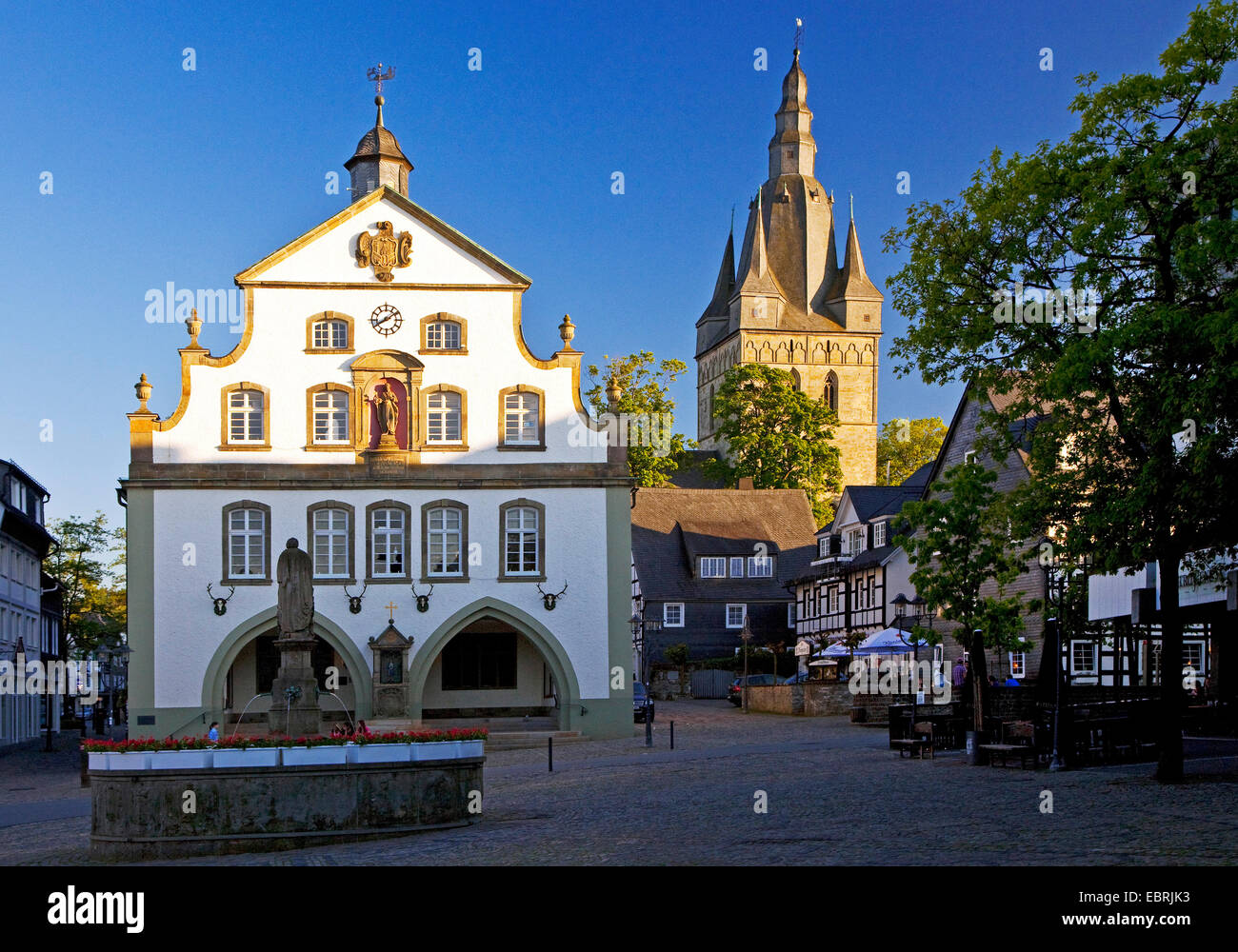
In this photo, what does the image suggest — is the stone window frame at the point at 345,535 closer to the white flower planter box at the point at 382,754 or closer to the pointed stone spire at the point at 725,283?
the white flower planter box at the point at 382,754

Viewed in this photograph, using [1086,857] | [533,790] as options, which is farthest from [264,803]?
[1086,857]

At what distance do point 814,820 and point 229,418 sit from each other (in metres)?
25.6

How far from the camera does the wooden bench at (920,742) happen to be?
89.7ft

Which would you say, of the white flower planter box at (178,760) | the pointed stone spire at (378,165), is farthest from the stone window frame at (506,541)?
the white flower planter box at (178,760)

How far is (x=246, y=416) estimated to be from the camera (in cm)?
3975

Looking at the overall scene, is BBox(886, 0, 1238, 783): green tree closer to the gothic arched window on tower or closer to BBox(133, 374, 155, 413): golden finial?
BBox(133, 374, 155, 413): golden finial

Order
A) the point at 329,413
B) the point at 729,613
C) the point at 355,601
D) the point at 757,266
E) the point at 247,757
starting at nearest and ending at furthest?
1. the point at 247,757
2. the point at 355,601
3. the point at 329,413
4. the point at 729,613
5. the point at 757,266

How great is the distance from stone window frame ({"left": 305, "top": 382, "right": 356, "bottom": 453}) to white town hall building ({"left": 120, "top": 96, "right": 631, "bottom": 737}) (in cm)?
6

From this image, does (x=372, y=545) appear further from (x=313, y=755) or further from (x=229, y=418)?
(x=313, y=755)

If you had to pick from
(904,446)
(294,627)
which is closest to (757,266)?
(904,446)

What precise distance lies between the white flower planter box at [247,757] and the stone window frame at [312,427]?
73.5ft

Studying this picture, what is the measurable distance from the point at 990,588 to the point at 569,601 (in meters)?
14.9

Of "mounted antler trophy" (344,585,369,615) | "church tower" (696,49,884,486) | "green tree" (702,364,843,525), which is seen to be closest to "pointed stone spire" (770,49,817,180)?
"church tower" (696,49,884,486)

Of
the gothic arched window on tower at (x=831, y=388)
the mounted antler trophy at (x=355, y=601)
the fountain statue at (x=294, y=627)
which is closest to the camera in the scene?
the fountain statue at (x=294, y=627)
